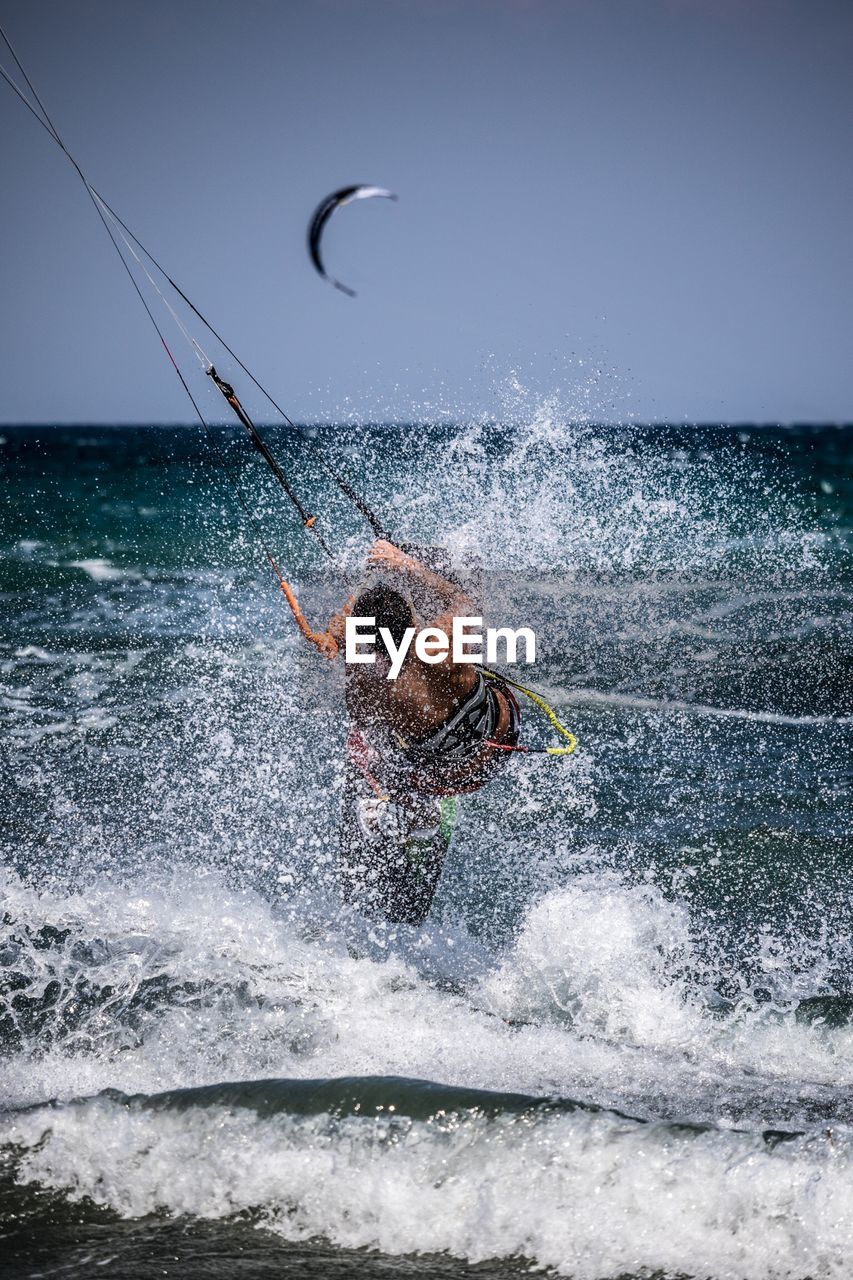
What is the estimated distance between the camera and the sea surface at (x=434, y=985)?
312 cm

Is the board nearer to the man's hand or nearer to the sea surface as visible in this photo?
the sea surface

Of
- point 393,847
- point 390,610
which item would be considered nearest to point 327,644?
point 390,610

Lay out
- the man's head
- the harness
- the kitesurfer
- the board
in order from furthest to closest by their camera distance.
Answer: the board → the harness → the kitesurfer → the man's head

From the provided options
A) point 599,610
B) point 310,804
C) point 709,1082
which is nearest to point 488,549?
point 599,610

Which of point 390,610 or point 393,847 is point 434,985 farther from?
point 390,610

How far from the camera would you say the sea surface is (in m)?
3.12

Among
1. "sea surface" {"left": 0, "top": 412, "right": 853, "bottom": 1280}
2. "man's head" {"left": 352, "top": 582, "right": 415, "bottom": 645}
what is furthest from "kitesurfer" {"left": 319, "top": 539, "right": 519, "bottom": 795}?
"sea surface" {"left": 0, "top": 412, "right": 853, "bottom": 1280}

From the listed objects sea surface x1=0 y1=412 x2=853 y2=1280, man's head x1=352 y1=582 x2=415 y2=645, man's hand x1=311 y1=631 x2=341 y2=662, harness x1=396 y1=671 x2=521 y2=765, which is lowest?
sea surface x1=0 y1=412 x2=853 y2=1280

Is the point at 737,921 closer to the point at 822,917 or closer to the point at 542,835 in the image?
the point at 822,917

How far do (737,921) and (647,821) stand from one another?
1298 mm

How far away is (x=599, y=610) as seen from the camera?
13.5 meters

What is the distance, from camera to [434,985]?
4.60 meters

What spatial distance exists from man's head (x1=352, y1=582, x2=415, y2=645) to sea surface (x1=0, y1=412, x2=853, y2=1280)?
4.47 ft

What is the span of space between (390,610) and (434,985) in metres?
1.69
